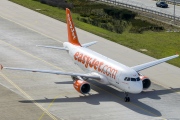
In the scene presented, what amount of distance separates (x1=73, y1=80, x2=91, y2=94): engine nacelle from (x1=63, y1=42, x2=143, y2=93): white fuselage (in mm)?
2474

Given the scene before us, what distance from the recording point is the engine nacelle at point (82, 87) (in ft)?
196

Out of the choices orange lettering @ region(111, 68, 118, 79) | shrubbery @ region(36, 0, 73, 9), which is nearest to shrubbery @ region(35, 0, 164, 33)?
shrubbery @ region(36, 0, 73, 9)

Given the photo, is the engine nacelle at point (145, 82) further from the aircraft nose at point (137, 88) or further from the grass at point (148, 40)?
the grass at point (148, 40)

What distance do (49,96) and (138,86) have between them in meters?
10.6

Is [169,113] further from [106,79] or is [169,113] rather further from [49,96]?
[49,96]

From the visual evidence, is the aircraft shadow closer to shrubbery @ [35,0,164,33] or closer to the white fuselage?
the white fuselage

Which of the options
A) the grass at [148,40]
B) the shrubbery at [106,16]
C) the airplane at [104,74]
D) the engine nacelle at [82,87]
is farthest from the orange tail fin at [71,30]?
the shrubbery at [106,16]

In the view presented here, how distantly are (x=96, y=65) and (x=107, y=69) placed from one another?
2.38 m

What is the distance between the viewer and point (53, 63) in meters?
75.6

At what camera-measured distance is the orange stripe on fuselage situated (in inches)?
2367

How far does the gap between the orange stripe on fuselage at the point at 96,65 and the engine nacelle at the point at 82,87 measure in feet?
8.86

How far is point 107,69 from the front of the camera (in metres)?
60.9

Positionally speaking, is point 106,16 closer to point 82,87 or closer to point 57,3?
point 57,3

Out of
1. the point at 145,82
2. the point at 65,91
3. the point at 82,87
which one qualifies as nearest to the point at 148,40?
the point at 145,82
